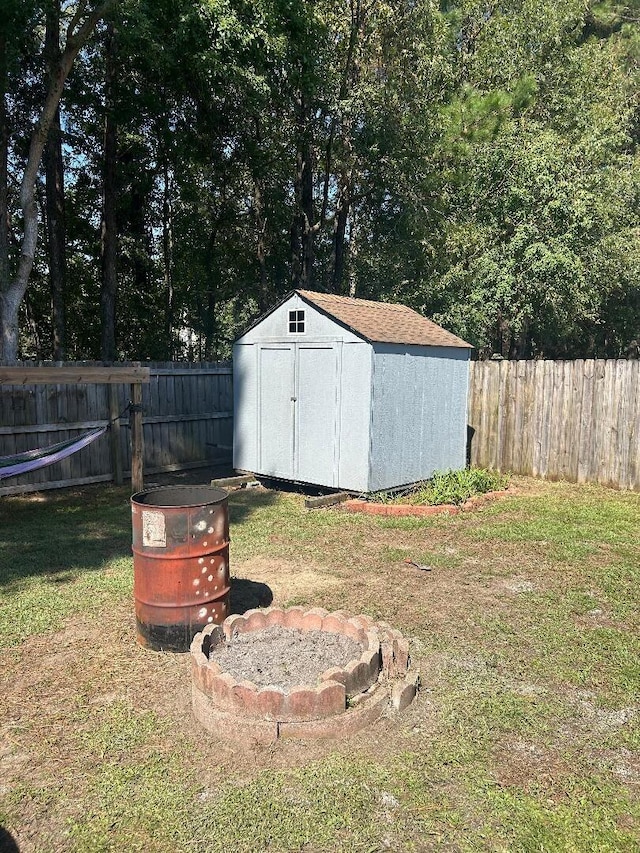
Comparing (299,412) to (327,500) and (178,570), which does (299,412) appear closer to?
(327,500)

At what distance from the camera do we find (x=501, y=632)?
4.34m

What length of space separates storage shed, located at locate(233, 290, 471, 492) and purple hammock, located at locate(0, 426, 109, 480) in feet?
9.04

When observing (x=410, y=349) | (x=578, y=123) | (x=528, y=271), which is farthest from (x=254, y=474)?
(x=578, y=123)

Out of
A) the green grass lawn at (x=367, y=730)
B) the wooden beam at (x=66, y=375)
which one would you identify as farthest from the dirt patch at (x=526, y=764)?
the wooden beam at (x=66, y=375)

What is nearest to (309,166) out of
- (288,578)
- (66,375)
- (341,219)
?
(341,219)

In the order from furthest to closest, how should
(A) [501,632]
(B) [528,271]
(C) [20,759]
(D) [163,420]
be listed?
(B) [528,271]
(D) [163,420]
(A) [501,632]
(C) [20,759]

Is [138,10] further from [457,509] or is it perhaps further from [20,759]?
[20,759]

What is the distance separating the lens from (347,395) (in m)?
7.94

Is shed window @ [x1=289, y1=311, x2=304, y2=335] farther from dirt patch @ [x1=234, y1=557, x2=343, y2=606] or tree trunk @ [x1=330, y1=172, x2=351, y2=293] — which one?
tree trunk @ [x1=330, y1=172, x2=351, y2=293]

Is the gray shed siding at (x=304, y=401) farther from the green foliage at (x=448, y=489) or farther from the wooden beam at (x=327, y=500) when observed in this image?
the green foliage at (x=448, y=489)

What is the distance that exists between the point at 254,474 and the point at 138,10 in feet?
23.5

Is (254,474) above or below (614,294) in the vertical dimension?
below

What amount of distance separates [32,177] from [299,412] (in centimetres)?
542

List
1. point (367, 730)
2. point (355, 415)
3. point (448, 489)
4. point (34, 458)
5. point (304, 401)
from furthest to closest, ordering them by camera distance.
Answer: point (304, 401)
point (448, 489)
point (355, 415)
point (34, 458)
point (367, 730)
